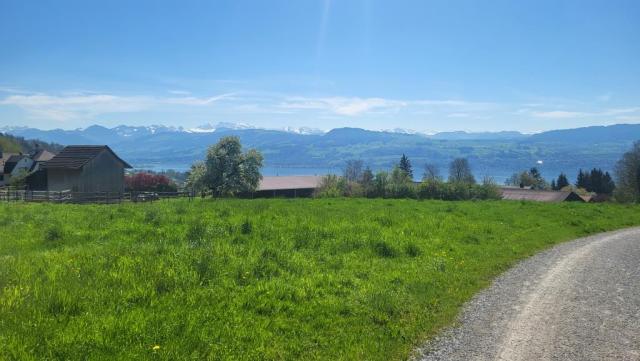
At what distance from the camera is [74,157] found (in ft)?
231

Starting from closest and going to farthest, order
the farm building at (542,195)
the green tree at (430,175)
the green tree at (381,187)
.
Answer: the green tree at (381,187)
the green tree at (430,175)
the farm building at (542,195)

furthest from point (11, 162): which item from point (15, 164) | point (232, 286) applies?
point (232, 286)

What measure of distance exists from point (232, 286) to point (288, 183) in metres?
112

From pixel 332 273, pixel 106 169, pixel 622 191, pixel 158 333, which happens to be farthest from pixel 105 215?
pixel 622 191

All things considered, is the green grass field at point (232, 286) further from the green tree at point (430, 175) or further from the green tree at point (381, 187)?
the green tree at point (430, 175)

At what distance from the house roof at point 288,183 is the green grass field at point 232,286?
88.5 m

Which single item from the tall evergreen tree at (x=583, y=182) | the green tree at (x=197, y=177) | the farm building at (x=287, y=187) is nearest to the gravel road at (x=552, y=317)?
the green tree at (x=197, y=177)

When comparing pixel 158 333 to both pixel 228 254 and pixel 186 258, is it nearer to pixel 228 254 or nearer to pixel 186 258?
pixel 186 258

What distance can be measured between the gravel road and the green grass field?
64 centimetres

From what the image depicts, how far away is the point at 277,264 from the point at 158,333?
16.8 feet

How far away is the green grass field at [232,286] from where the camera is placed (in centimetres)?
735

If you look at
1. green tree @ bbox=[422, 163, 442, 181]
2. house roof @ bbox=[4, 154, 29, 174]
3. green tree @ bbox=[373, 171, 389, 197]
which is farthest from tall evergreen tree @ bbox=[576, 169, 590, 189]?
house roof @ bbox=[4, 154, 29, 174]

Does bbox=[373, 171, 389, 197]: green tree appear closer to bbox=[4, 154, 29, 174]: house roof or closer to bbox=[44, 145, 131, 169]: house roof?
bbox=[44, 145, 131, 169]: house roof

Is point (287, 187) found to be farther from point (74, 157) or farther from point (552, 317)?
point (552, 317)
